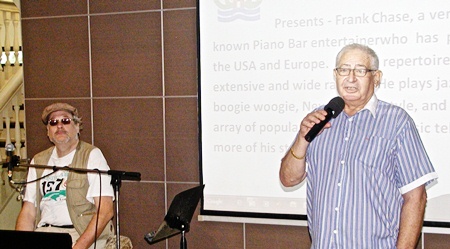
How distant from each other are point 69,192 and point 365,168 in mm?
1977

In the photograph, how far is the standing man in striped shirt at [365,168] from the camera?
2348mm

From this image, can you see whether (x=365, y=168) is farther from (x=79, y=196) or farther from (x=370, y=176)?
(x=79, y=196)

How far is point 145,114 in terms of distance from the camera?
4.00m

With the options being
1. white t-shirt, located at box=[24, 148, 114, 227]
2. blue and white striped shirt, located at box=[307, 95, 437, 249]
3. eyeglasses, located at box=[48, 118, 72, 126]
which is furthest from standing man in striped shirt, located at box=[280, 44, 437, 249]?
eyeglasses, located at box=[48, 118, 72, 126]

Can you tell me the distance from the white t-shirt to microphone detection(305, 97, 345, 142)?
1.67 m

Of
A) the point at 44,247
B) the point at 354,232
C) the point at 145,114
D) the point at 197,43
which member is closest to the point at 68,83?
the point at 145,114

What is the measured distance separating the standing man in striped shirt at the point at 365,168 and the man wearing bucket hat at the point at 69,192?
151 centimetres

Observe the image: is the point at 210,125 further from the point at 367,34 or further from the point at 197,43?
the point at 367,34

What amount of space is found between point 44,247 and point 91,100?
209 centimetres

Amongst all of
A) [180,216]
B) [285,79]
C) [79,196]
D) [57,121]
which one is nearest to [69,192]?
[79,196]

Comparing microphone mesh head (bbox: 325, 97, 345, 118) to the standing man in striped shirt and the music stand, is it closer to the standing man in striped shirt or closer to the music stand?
the standing man in striped shirt

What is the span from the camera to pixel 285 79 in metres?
3.60

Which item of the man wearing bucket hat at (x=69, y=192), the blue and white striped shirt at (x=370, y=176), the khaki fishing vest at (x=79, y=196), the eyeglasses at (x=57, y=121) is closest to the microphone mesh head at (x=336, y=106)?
the blue and white striped shirt at (x=370, y=176)

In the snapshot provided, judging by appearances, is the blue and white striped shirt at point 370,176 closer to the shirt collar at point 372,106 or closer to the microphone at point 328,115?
the shirt collar at point 372,106
